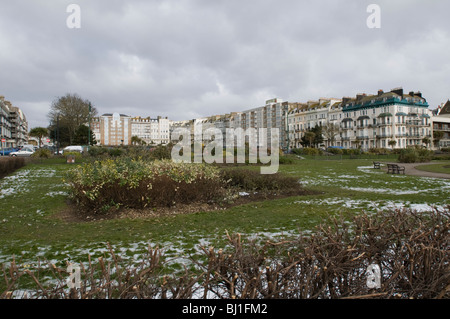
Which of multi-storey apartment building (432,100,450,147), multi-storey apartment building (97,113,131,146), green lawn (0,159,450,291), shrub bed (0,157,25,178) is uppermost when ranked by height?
multi-storey apartment building (97,113,131,146)

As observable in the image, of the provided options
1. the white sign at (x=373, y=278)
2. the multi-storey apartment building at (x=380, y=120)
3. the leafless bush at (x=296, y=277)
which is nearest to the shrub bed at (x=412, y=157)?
the multi-storey apartment building at (x=380, y=120)

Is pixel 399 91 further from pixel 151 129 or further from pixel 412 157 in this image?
pixel 151 129

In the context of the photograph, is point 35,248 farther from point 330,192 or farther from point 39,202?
point 330,192

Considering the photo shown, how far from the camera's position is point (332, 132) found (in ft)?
257

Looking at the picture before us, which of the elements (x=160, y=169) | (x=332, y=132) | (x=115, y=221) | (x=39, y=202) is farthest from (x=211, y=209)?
(x=332, y=132)

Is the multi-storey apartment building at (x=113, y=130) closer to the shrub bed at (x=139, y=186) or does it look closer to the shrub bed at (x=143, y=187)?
the shrub bed at (x=143, y=187)

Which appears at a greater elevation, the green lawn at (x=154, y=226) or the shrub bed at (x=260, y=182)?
the shrub bed at (x=260, y=182)

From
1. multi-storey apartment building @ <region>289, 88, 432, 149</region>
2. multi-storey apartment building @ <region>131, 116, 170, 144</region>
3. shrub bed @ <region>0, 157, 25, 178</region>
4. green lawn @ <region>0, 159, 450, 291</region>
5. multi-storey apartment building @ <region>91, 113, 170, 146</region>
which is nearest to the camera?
green lawn @ <region>0, 159, 450, 291</region>

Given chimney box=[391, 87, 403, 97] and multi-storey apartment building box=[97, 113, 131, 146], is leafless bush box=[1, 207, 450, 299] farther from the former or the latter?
multi-storey apartment building box=[97, 113, 131, 146]

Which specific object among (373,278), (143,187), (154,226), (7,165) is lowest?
(154,226)

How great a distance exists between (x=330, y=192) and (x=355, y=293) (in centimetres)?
1135

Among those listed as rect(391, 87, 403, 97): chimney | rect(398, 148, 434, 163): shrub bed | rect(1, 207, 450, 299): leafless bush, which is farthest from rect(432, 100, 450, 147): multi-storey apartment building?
rect(1, 207, 450, 299): leafless bush

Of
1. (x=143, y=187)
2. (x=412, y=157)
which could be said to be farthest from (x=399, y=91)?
(x=143, y=187)
